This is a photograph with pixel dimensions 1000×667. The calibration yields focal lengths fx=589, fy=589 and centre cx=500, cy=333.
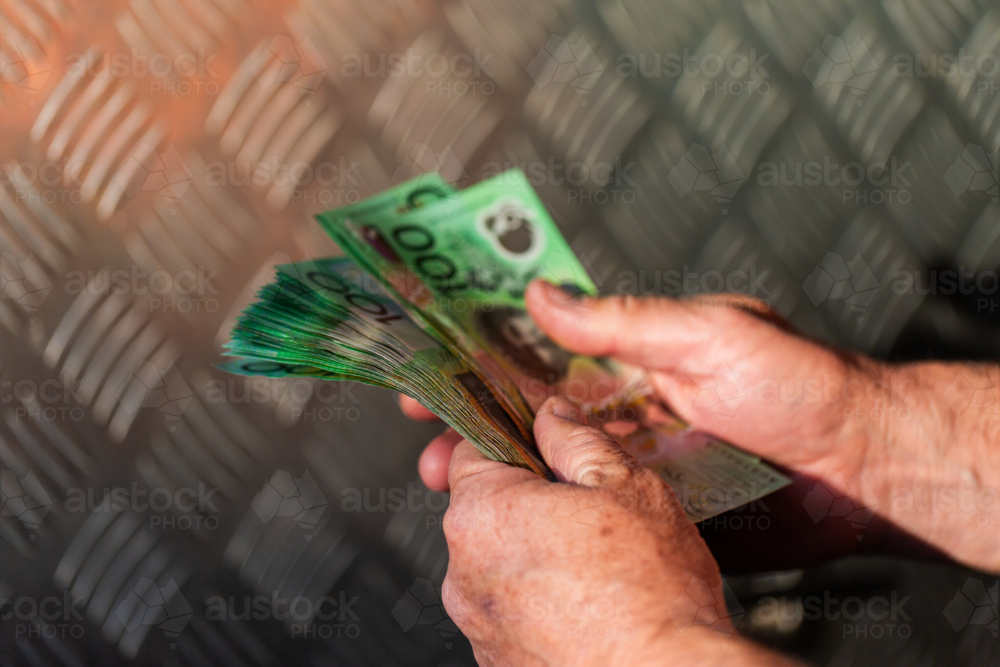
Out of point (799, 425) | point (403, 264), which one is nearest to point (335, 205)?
point (403, 264)

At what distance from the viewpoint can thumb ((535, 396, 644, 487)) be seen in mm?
709

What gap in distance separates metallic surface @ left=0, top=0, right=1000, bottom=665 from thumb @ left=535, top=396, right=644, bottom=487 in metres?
0.40

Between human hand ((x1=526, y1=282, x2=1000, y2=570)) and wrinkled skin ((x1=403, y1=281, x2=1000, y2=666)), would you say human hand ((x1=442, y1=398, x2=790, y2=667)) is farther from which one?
human hand ((x1=526, y1=282, x2=1000, y2=570))

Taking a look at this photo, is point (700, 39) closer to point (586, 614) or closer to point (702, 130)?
point (702, 130)

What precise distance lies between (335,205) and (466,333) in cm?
34

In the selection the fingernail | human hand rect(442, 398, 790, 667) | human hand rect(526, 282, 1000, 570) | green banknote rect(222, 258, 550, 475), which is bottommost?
human hand rect(526, 282, 1000, 570)

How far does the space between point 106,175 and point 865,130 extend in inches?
57.8

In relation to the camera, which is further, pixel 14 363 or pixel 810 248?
pixel 810 248

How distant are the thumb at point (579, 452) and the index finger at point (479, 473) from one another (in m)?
0.05

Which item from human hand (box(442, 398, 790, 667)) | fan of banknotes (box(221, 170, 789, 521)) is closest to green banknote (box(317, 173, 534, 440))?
fan of banknotes (box(221, 170, 789, 521))

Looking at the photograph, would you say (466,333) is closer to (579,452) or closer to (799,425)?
(579,452)

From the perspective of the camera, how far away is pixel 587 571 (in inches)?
25.1

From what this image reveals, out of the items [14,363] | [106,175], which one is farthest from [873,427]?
[14,363]

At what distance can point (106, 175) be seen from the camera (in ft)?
3.30
